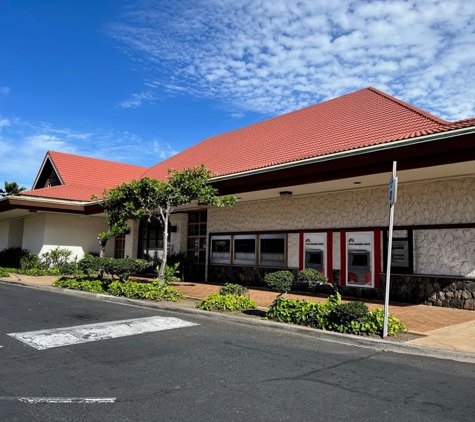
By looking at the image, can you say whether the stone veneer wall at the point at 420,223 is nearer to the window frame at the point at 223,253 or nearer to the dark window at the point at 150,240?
the window frame at the point at 223,253

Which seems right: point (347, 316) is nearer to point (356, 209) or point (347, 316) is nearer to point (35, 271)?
point (356, 209)

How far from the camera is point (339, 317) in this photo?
808 centimetres

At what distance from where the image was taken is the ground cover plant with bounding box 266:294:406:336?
782 cm

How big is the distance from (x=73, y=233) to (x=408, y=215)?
19280mm

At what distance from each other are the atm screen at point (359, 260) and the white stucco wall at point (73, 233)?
17130mm

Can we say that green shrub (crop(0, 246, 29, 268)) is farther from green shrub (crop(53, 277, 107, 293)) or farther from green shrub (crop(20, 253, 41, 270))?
green shrub (crop(53, 277, 107, 293))

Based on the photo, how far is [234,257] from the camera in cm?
1831

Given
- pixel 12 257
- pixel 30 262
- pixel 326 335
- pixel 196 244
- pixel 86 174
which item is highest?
pixel 86 174

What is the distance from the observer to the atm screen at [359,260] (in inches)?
539

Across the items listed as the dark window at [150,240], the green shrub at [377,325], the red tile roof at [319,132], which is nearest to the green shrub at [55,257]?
the dark window at [150,240]

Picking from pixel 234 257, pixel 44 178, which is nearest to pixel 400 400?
pixel 234 257

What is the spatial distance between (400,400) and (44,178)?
31.5 m

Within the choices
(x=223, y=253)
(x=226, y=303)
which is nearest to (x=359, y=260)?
(x=226, y=303)

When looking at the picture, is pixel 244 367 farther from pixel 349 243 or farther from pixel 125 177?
pixel 125 177
